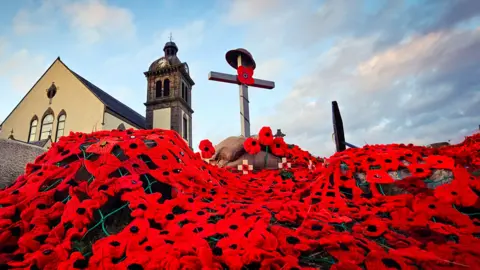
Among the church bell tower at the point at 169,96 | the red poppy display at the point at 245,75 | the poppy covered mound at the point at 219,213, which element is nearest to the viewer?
the poppy covered mound at the point at 219,213

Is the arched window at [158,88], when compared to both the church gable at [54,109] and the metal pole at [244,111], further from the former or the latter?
the metal pole at [244,111]

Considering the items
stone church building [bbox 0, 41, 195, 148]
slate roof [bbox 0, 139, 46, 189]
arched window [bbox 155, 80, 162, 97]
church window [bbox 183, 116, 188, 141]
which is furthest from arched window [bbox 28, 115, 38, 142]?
slate roof [bbox 0, 139, 46, 189]

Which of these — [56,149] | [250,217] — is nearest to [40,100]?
[56,149]

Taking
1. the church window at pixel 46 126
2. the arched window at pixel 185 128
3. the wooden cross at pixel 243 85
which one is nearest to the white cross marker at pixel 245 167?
the wooden cross at pixel 243 85

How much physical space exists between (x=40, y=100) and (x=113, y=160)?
26.0 m

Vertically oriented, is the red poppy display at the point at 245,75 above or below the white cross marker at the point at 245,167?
above

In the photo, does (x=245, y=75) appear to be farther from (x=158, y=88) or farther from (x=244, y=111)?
(x=158, y=88)

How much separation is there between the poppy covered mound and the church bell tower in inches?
979

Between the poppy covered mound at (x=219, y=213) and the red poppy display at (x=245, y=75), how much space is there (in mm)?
3960

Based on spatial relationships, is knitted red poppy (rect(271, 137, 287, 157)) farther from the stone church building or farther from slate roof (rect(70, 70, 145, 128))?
slate roof (rect(70, 70, 145, 128))

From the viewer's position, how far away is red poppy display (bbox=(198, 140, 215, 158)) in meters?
4.16

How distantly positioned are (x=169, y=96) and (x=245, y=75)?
23.0 metres

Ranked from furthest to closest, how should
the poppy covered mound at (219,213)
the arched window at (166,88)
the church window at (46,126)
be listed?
1. the arched window at (166,88)
2. the church window at (46,126)
3. the poppy covered mound at (219,213)

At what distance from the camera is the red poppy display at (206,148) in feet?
13.7
